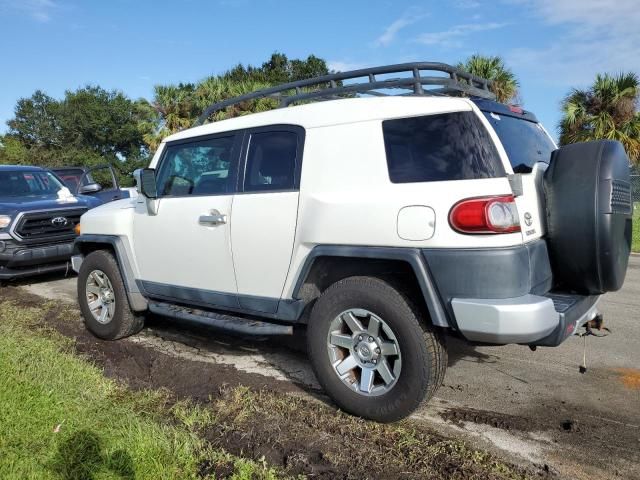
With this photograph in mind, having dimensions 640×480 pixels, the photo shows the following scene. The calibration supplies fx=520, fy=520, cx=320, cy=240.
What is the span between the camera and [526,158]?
3.35 m

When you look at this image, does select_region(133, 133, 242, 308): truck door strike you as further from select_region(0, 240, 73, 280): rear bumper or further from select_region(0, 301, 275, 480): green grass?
select_region(0, 240, 73, 280): rear bumper

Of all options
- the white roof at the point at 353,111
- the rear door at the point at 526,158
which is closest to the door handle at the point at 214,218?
the white roof at the point at 353,111

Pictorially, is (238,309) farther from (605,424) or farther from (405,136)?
(605,424)

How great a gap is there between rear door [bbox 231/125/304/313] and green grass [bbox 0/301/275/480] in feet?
3.14

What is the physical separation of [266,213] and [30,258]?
5370 mm

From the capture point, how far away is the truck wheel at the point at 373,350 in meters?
3.00

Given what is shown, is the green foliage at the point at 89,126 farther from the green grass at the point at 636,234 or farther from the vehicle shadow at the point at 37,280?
the vehicle shadow at the point at 37,280

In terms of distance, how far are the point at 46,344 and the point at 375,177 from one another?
337 centimetres

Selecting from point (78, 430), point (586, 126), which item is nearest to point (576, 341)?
point (78, 430)

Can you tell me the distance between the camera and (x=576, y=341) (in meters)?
4.88

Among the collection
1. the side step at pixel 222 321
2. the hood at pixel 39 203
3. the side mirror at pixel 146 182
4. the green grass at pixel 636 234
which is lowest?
the green grass at pixel 636 234

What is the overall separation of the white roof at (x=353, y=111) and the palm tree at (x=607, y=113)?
626 inches

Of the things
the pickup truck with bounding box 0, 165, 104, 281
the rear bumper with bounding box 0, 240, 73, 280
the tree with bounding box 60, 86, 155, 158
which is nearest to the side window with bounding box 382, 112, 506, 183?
the rear bumper with bounding box 0, 240, 73, 280

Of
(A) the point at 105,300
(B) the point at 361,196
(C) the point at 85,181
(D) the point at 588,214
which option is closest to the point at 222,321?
(B) the point at 361,196
